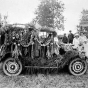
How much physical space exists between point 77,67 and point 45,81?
5.57 feet

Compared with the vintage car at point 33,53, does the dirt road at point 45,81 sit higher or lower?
lower

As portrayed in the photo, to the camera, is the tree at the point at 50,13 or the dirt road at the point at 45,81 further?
the tree at the point at 50,13

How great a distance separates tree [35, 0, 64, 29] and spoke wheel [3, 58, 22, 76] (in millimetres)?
20541

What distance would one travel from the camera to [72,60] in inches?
267

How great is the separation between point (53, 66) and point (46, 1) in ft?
86.1

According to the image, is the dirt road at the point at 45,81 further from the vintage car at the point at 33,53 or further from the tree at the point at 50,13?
the tree at the point at 50,13

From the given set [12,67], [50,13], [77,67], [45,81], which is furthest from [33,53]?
[50,13]

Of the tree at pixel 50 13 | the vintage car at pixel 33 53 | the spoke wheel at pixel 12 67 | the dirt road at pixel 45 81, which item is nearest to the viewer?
the dirt road at pixel 45 81

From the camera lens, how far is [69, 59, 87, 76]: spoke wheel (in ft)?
22.3

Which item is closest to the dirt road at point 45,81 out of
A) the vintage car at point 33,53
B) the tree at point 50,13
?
the vintage car at point 33,53

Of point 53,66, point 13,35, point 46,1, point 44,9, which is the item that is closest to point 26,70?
point 53,66

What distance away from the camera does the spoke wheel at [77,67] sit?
6.79 m

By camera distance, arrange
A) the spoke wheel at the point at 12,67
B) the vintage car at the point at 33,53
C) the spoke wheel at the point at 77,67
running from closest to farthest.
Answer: the vintage car at the point at 33,53
the spoke wheel at the point at 12,67
the spoke wheel at the point at 77,67

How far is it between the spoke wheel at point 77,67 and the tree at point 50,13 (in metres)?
20.4
